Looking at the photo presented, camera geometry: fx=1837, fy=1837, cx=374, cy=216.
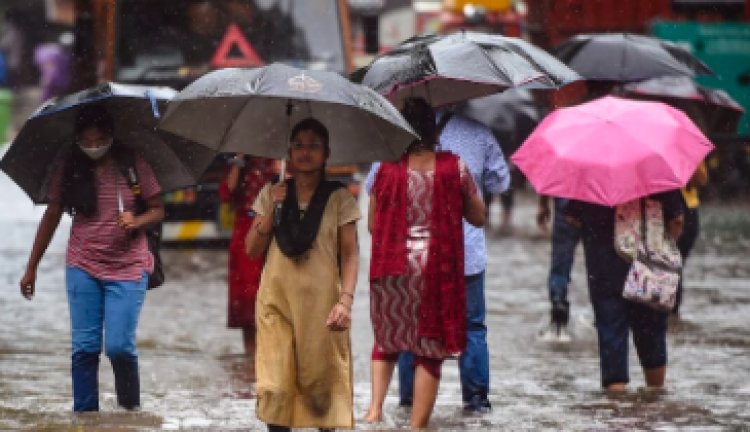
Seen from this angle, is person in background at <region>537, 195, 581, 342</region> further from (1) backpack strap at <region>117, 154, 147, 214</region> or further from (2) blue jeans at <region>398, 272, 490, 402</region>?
(1) backpack strap at <region>117, 154, 147, 214</region>

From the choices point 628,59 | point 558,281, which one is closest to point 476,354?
point 628,59

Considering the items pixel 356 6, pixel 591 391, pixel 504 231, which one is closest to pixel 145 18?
pixel 356 6

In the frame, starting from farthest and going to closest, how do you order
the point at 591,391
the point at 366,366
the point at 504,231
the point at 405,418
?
the point at 504,231
the point at 366,366
the point at 591,391
the point at 405,418

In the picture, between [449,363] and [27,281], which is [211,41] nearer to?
[449,363]

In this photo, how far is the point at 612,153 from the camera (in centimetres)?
956

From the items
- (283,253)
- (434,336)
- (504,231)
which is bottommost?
(504,231)

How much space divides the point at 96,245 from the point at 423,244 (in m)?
1.57

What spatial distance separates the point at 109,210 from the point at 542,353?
13.8 feet

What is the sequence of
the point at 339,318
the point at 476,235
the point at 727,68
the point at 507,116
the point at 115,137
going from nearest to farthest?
the point at 339,318 → the point at 115,137 → the point at 476,235 → the point at 507,116 → the point at 727,68

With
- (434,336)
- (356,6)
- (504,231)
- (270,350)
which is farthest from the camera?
(504,231)

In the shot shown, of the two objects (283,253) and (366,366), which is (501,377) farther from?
(283,253)

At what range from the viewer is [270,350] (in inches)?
300

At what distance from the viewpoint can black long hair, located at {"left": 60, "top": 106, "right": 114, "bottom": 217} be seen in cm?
873

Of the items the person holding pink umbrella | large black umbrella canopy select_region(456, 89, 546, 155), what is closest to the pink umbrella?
the person holding pink umbrella
